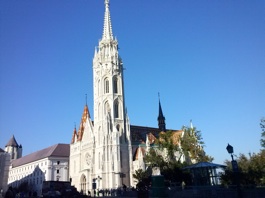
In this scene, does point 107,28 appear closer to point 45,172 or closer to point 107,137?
point 107,137

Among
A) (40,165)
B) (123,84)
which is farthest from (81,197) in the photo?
(40,165)

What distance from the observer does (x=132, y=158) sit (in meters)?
54.4

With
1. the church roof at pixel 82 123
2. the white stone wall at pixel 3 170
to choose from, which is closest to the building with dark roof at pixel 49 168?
the white stone wall at pixel 3 170

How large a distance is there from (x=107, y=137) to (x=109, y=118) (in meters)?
4.20

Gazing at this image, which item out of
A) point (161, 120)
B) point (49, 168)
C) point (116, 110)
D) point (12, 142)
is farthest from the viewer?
point (12, 142)

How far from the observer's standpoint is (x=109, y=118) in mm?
54875

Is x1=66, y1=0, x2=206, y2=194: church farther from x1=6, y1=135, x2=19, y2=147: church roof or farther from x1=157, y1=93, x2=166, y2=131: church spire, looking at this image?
x1=6, y1=135, x2=19, y2=147: church roof

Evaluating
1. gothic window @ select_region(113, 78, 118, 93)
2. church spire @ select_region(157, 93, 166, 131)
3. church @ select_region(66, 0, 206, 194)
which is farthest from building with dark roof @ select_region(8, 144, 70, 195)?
gothic window @ select_region(113, 78, 118, 93)

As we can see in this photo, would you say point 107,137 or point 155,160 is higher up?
point 107,137

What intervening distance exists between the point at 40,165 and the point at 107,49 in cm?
3775

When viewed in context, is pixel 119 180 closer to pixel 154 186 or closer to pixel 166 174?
pixel 166 174

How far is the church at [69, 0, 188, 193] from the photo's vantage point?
51094 millimetres

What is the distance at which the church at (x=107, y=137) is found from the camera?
2012 inches

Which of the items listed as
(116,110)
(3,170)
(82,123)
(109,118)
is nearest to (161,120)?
(116,110)
